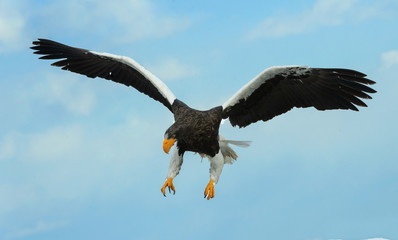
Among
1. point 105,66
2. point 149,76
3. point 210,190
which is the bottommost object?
point 210,190

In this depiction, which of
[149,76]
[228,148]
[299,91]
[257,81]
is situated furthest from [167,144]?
[299,91]

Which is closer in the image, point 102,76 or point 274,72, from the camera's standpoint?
point 274,72

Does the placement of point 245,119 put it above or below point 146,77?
below

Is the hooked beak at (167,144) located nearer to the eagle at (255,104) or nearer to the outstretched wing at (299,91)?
the eagle at (255,104)

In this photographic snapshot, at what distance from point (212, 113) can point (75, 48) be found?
147 inches

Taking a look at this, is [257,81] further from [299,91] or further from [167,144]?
[167,144]

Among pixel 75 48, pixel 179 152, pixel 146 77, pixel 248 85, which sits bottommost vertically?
pixel 179 152

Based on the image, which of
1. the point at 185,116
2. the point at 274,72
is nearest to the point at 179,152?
the point at 185,116

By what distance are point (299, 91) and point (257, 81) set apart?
2.64ft

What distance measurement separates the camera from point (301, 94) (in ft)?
33.0

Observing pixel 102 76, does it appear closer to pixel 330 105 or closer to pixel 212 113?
pixel 212 113

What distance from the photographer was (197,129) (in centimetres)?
954

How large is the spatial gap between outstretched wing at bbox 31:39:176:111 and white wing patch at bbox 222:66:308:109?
1.32m

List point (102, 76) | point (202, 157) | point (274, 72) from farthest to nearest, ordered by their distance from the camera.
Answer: point (102, 76), point (202, 157), point (274, 72)
